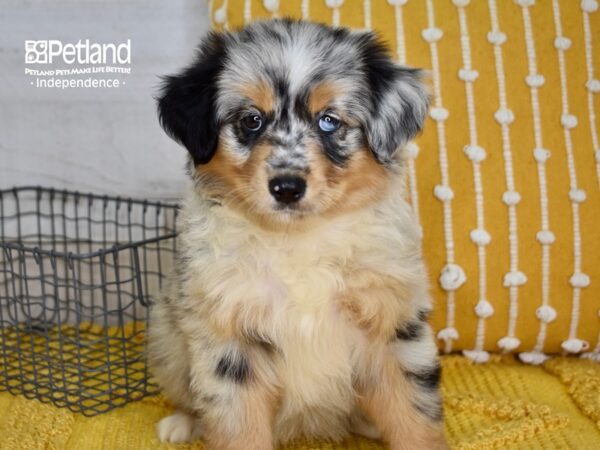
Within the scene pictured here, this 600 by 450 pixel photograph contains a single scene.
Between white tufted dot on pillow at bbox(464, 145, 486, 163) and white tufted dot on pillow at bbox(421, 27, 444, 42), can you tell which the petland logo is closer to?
white tufted dot on pillow at bbox(421, 27, 444, 42)

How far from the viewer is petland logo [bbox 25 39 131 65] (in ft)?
9.76

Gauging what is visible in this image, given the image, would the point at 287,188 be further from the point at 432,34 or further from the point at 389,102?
the point at 432,34

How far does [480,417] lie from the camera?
2242 mm

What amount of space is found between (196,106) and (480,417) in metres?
1.20

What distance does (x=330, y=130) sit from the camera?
1868 mm

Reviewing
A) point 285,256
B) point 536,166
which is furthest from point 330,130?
point 536,166

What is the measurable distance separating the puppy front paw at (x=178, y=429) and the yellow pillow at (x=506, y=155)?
88 centimetres

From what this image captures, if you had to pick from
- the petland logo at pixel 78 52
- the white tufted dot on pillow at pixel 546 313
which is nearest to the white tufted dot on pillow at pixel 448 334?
the white tufted dot on pillow at pixel 546 313

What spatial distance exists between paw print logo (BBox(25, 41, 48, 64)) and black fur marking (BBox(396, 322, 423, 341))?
6.14 feet

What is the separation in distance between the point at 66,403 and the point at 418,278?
116 centimetres

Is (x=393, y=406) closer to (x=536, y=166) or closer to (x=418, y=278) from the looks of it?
(x=418, y=278)

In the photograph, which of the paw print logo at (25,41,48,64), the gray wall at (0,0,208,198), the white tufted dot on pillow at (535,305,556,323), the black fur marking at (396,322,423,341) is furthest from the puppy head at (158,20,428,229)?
the paw print logo at (25,41,48,64)

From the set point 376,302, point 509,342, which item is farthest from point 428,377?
point 509,342

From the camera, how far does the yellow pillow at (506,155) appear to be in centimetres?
246
